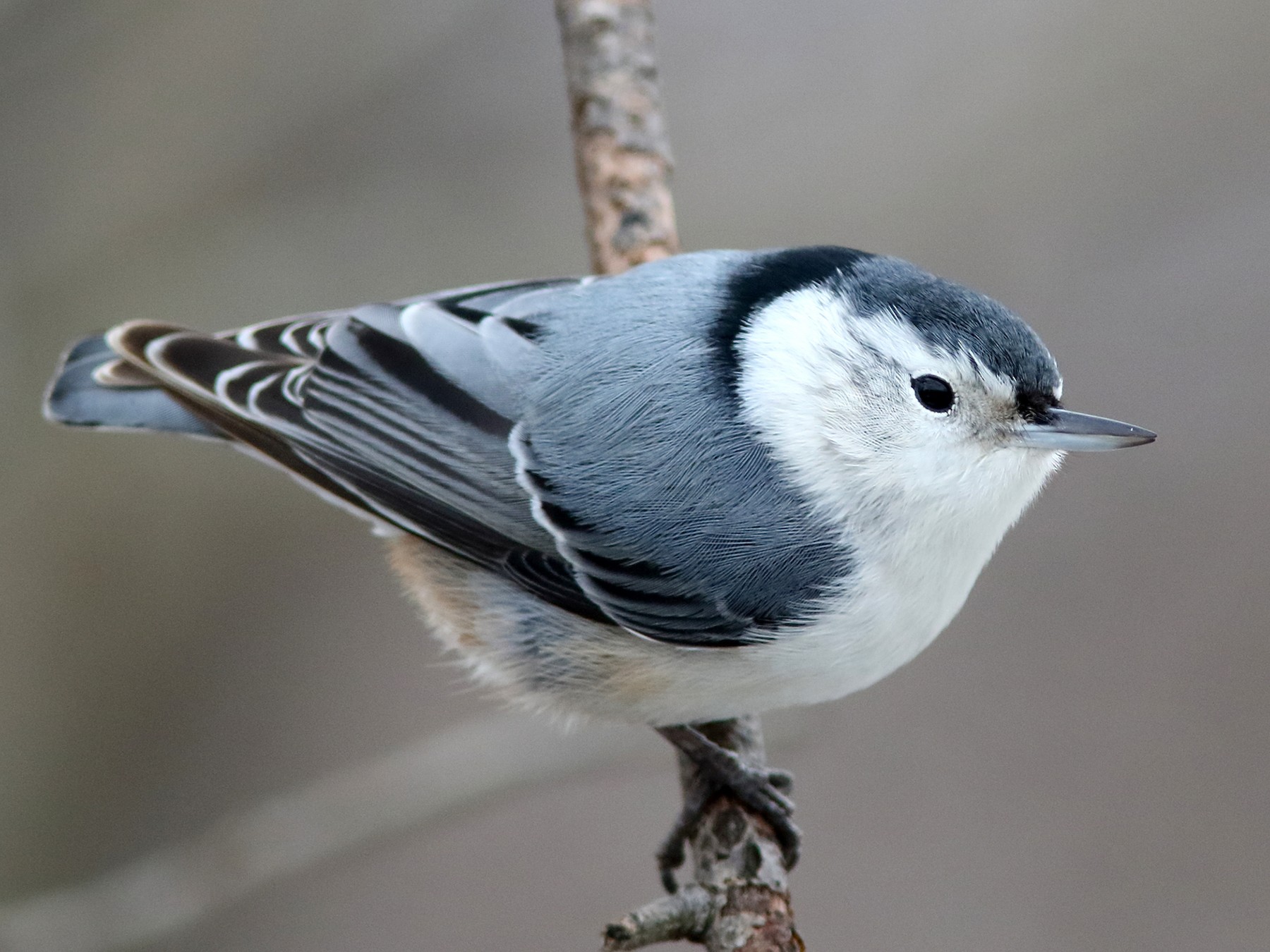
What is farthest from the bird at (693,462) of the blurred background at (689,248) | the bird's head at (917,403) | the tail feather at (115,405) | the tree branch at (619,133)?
the blurred background at (689,248)

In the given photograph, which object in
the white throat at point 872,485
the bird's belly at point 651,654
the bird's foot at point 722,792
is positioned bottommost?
the bird's foot at point 722,792

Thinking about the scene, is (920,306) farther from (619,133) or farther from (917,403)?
(619,133)

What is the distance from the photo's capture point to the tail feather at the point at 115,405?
6.66 ft

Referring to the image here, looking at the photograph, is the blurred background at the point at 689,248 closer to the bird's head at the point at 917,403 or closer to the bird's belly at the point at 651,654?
the bird's belly at the point at 651,654

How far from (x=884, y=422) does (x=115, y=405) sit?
1261 millimetres

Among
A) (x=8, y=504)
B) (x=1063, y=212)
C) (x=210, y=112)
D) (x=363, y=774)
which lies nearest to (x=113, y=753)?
(x=8, y=504)

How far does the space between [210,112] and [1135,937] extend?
3.06m

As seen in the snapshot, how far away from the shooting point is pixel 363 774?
2.13m

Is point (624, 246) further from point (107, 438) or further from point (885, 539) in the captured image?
point (107, 438)

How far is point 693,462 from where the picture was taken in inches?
64.1

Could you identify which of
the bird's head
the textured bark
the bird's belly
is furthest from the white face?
the textured bark

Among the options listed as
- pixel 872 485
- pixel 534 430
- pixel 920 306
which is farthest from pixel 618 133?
pixel 872 485

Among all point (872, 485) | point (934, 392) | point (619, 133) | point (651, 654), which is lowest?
point (651, 654)

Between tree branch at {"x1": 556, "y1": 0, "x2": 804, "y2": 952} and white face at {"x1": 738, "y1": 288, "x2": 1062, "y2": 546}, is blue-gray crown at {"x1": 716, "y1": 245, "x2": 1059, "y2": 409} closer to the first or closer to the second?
white face at {"x1": 738, "y1": 288, "x2": 1062, "y2": 546}
